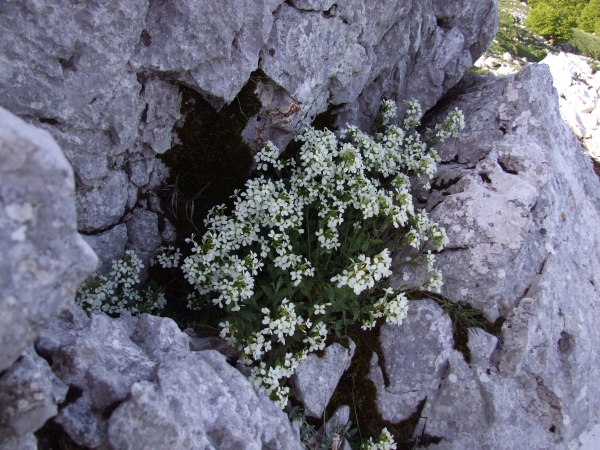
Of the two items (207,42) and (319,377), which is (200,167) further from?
(319,377)

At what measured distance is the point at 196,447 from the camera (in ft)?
9.96

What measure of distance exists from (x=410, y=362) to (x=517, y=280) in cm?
161

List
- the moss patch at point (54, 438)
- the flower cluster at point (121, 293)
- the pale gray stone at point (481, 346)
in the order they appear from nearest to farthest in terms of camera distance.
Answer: the moss patch at point (54, 438) < the flower cluster at point (121, 293) < the pale gray stone at point (481, 346)

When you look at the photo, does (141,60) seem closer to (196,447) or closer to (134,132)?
(134,132)

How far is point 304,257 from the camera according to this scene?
16.7 feet

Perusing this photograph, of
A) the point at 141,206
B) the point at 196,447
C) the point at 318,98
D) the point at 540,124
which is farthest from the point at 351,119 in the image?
the point at 196,447

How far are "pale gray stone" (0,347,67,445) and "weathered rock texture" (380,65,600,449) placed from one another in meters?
3.36

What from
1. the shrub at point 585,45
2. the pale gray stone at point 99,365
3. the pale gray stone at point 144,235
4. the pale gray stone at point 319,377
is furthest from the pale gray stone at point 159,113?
the shrub at point 585,45

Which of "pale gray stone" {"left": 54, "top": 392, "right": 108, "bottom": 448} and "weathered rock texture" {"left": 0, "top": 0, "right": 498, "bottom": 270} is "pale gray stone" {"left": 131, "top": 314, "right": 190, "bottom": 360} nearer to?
"pale gray stone" {"left": 54, "top": 392, "right": 108, "bottom": 448}

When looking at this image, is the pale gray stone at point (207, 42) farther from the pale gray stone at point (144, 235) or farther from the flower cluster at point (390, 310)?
the flower cluster at point (390, 310)

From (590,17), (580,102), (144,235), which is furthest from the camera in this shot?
(590,17)

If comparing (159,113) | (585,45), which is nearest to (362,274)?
(159,113)

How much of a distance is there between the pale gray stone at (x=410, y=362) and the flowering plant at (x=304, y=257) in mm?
342

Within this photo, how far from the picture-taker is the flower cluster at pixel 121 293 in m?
4.53
